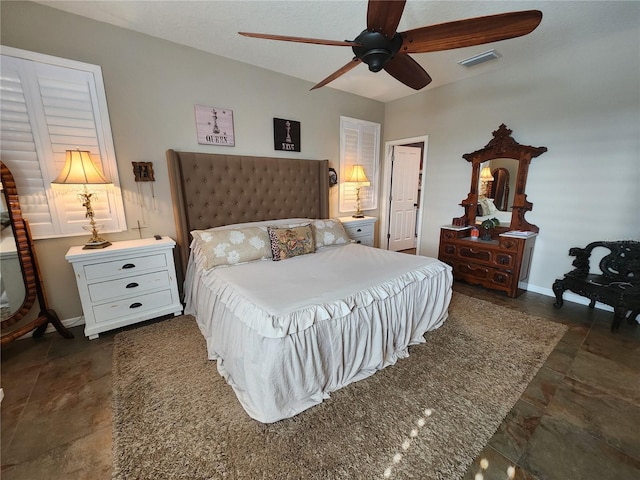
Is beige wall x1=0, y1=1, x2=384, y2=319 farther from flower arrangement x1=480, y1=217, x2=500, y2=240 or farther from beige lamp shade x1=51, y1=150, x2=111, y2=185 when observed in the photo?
flower arrangement x1=480, y1=217, x2=500, y2=240

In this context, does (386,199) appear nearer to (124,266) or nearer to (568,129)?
(568,129)

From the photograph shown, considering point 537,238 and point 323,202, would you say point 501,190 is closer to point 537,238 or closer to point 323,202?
point 537,238

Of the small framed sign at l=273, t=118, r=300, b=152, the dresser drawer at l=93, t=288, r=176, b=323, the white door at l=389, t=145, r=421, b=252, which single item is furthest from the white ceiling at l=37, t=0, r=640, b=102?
the dresser drawer at l=93, t=288, r=176, b=323

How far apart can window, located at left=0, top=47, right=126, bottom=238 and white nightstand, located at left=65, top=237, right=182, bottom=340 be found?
0.37 metres

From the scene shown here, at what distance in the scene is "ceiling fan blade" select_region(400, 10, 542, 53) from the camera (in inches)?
53.8

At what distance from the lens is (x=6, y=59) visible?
78.2 inches

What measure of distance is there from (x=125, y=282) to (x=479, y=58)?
4235 millimetres

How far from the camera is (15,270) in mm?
2100

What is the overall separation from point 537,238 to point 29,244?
504 centimetres

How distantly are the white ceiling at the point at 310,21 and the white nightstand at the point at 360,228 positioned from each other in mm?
1994

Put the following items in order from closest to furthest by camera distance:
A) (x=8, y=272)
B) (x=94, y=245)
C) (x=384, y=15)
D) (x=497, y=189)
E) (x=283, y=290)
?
(x=384, y=15)
(x=283, y=290)
(x=8, y=272)
(x=94, y=245)
(x=497, y=189)

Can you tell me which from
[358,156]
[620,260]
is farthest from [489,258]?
[358,156]

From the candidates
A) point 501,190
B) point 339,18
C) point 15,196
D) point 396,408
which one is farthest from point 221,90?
point 501,190

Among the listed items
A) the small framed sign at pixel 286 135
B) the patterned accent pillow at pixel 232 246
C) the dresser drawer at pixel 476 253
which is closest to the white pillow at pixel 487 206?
the dresser drawer at pixel 476 253
